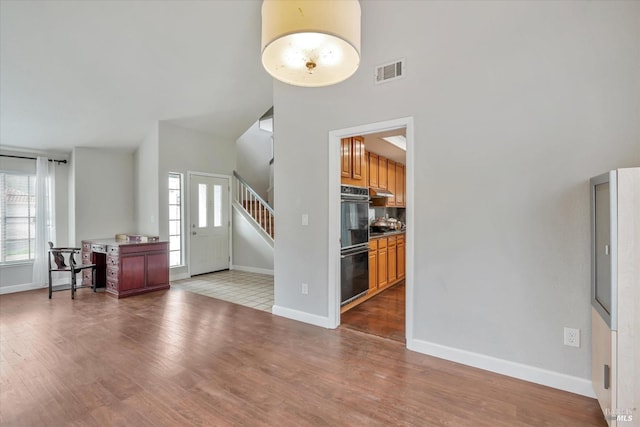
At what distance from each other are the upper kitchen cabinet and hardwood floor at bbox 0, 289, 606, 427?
A: 2.04 meters

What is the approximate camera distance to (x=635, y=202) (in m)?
1.63

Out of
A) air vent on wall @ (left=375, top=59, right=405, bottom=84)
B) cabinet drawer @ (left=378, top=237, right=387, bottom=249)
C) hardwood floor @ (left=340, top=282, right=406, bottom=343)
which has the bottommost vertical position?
hardwood floor @ (left=340, top=282, right=406, bottom=343)

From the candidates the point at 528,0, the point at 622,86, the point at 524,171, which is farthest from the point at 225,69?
the point at 622,86

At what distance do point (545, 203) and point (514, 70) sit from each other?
1074 mm

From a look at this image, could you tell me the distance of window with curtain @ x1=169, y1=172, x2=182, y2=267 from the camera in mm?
5891

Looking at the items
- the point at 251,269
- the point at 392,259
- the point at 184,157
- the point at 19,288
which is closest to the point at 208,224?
the point at 251,269

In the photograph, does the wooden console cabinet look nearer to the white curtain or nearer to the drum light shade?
the white curtain

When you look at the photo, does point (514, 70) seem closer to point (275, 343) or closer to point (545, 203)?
point (545, 203)

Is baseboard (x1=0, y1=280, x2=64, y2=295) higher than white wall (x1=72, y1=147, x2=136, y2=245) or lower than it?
lower

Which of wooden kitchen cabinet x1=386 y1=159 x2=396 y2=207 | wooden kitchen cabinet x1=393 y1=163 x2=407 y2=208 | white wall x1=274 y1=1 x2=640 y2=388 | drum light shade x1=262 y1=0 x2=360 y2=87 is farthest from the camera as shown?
wooden kitchen cabinet x1=393 y1=163 x2=407 y2=208

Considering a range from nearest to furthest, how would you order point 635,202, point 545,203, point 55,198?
point 635,202
point 545,203
point 55,198

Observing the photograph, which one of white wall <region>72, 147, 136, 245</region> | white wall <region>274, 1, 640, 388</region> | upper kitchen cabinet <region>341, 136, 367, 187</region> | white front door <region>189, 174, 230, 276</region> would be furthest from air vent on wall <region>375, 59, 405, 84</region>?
white wall <region>72, 147, 136, 245</region>

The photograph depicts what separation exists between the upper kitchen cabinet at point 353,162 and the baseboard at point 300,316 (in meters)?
1.79

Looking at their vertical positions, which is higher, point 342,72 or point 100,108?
point 100,108
